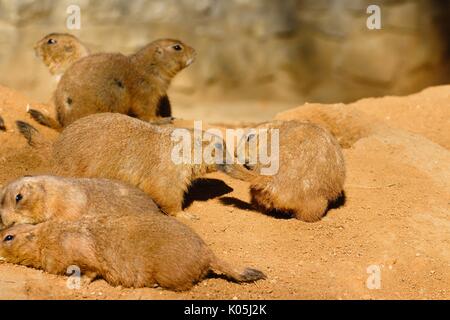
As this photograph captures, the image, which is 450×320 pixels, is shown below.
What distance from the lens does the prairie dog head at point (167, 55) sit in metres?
9.03

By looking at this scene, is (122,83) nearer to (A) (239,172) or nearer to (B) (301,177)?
(A) (239,172)

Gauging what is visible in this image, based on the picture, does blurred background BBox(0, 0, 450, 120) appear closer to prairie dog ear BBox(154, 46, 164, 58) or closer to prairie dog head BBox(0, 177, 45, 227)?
prairie dog ear BBox(154, 46, 164, 58)

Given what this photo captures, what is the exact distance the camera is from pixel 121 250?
18.6 ft

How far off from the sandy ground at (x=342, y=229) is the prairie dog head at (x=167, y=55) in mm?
1443

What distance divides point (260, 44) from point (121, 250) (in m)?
6.09

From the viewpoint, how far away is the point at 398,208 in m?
7.23

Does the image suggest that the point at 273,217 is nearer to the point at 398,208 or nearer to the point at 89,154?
the point at 398,208

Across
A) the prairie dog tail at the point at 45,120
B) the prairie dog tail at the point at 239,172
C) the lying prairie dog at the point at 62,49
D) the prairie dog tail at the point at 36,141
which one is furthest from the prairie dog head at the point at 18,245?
the lying prairie dog at the point at 62,49

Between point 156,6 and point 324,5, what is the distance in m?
2.45

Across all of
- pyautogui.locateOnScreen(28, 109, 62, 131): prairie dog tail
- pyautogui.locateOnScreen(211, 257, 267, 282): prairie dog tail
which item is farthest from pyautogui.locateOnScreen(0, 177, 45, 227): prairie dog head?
pyautogui.locateOnScreen(28, 109, 62, 131): prairie dog tail

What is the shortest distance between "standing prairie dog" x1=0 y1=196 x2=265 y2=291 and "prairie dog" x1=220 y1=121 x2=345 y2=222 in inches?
50.3

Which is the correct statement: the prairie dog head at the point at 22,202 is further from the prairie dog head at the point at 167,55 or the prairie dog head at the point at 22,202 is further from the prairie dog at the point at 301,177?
the prairie dog head at the point at 167,55

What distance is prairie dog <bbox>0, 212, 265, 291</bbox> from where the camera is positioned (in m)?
5.58
